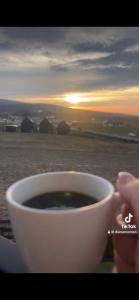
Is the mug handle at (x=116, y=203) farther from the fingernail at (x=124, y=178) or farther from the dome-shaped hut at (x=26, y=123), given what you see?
the dome-shaped hut at (x=26, y=123)

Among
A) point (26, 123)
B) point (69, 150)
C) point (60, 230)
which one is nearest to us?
point (60, 230)

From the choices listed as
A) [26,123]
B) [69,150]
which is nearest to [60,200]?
[26,123]

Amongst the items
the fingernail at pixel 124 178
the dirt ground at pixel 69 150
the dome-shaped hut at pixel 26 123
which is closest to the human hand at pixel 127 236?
the fingernail at pixel 124 178

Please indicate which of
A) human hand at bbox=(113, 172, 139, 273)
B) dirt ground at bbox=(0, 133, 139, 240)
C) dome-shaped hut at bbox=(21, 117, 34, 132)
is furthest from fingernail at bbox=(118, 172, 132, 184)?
dirt ground at bbox=(0, 133, 139, 240)

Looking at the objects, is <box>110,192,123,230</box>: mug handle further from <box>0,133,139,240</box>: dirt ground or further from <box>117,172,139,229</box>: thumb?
<box>0,133,139,240</box>: dirt ground

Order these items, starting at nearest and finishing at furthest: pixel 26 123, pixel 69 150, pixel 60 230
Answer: pixel 60 230
pixel 26 123
pixel 69 150

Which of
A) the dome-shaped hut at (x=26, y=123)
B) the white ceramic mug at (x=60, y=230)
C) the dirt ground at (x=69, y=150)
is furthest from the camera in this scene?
the dirt ground at (x=69, y=150)

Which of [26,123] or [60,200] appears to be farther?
[26,123]

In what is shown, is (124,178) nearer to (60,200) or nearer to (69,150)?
(60,200)
